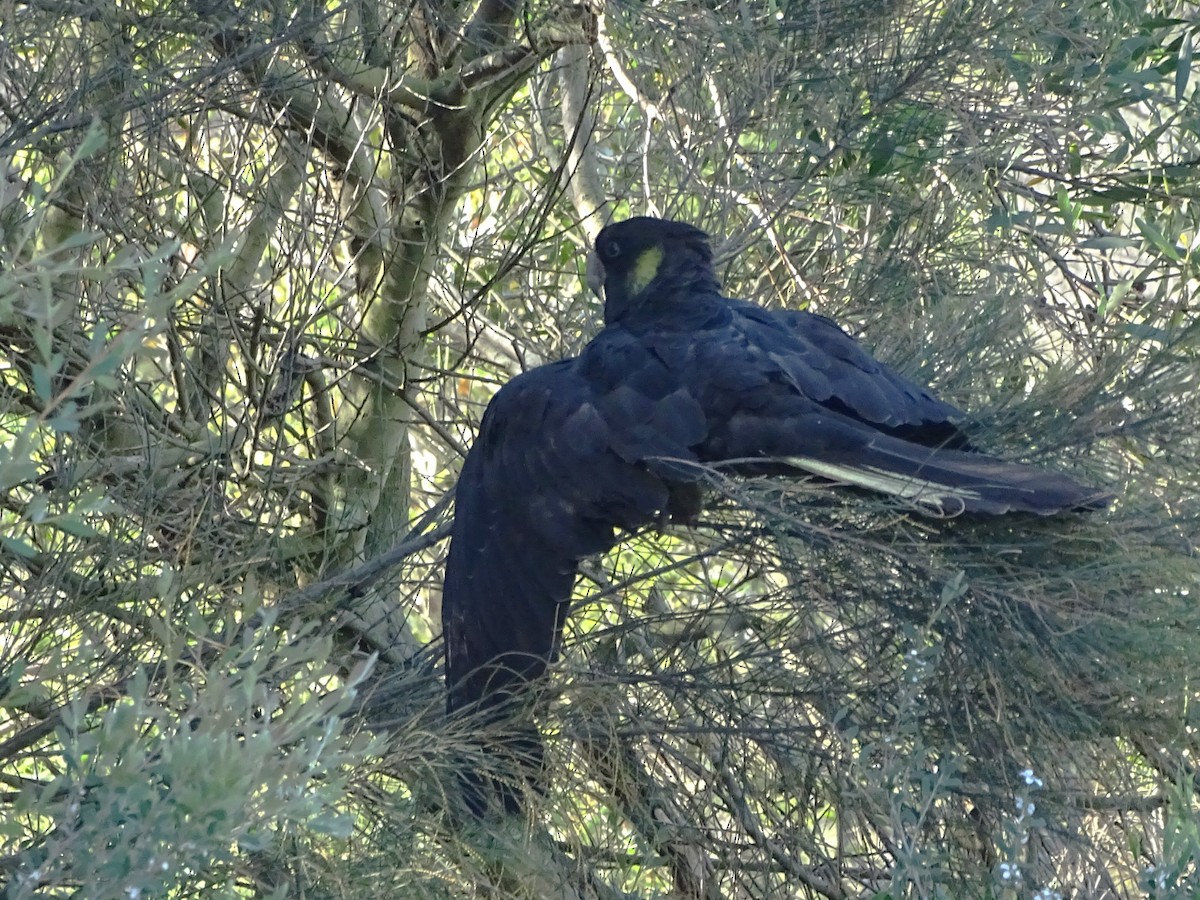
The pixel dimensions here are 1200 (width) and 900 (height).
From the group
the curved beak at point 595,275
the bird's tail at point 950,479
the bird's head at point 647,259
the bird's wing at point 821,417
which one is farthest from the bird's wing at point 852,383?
the curved beak at point 595,275

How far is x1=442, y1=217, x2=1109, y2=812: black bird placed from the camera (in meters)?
2.75

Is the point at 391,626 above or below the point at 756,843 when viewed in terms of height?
above

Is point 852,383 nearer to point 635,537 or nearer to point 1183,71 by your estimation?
point 635,537

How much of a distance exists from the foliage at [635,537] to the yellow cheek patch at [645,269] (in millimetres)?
313

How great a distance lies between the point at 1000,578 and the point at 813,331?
0.90m

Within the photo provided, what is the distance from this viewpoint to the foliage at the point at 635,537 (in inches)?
80.1

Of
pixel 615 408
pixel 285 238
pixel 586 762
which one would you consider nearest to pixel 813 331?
pixel 615 408

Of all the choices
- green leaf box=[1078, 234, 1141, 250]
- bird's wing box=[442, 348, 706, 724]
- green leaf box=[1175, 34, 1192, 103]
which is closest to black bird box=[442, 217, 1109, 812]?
bird's wing box=[442, 348, 706, 724]

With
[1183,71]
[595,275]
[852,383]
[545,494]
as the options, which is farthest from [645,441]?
[1183,71]

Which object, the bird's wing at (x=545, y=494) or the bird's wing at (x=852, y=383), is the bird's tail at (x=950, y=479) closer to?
the bird's wing at (x=852, y=383)

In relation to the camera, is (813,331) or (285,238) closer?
(813,331)

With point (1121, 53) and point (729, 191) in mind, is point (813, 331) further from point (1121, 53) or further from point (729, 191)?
point (1121, 53)

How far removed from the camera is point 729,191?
11.6 feet

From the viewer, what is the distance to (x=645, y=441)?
2.88 m
